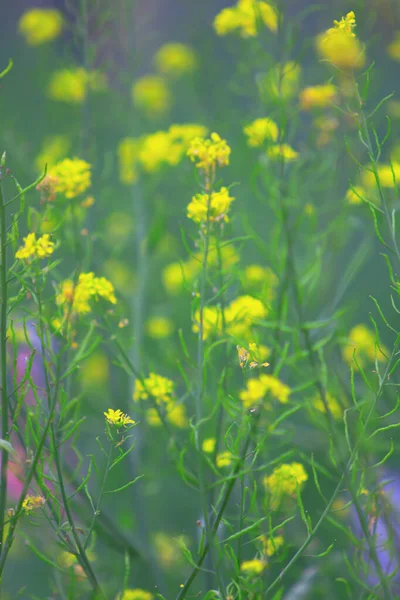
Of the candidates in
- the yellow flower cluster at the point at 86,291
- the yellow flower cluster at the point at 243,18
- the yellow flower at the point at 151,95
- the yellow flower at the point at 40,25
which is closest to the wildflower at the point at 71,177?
the yellow flower cluster at the point at 86,291

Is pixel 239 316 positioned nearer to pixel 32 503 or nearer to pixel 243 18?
pixel 32 503

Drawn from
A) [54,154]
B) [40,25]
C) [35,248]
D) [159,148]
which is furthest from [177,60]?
[35,248]

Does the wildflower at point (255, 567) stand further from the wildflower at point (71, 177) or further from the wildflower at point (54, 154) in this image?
the wildflower at point (54, 154)

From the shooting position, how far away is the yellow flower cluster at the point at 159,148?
1197 millimetres

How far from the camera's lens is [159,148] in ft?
4.33

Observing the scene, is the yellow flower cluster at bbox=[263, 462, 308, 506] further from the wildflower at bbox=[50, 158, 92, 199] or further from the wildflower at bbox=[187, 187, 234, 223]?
the wildflower at bbox=[50, 158, 92, 199]

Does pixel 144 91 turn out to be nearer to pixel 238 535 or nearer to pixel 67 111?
pixel 67 111

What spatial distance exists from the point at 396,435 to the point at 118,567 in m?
0.69

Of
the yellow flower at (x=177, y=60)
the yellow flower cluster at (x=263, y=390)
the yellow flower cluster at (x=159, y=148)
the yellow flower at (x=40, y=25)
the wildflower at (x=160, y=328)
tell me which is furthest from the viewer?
the yellow flower at (x=177, y=60)

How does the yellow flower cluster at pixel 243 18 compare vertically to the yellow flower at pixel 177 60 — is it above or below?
below

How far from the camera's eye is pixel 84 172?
95cm

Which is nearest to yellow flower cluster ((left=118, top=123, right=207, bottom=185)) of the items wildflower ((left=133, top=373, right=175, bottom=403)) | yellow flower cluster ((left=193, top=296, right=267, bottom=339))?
yellow flower cluster ((left=193, top=296, right=267, bottom=339))

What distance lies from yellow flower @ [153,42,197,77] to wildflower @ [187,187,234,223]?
4.61 feet

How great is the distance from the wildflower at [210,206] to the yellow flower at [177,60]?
4.61 feet
